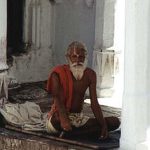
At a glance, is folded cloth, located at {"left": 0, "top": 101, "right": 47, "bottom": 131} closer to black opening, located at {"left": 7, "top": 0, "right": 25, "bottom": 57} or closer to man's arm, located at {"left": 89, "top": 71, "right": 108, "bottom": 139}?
man's arm, located at {"left": 89, "top": 71, "right": 108, "bottom": 139}

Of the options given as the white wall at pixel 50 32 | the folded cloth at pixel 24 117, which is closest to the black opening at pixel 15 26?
the white wall at pixel 50 32

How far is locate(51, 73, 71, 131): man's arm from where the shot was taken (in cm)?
682

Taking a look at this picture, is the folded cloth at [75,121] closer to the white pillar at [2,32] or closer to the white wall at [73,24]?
the white pillar at [2,32]

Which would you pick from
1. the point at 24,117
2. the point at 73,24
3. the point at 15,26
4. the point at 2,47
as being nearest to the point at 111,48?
the point at 73,24

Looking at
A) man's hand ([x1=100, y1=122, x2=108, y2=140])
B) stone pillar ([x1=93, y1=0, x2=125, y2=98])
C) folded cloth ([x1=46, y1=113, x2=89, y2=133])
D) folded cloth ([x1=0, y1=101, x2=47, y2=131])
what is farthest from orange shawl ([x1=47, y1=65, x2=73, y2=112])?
stone pillar ([x1=93, y1=0, x2=125, y2=98])

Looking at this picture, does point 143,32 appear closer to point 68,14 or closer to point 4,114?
point 4,114

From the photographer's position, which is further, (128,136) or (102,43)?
(102,43)

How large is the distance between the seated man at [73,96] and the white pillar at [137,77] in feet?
1.86

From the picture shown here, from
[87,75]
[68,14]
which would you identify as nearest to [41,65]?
[68,14]

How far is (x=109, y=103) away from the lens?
9.88 meters

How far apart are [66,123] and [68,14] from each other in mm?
5259

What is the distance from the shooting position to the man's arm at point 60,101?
682 centimetres

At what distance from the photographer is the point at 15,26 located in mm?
11305

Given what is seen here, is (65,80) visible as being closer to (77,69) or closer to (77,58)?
(77,69)
